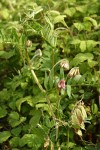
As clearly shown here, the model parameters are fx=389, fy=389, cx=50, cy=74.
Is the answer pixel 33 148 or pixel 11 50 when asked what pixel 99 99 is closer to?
pixel 33 148

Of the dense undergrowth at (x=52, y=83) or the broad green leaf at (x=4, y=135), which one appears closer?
the dense undergrowth at (x=52, y=83)


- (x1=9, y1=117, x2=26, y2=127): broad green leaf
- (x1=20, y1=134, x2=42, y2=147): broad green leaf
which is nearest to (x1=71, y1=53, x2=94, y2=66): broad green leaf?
(x1=9, y1=117, x2=26, y2=127): broad green leaf

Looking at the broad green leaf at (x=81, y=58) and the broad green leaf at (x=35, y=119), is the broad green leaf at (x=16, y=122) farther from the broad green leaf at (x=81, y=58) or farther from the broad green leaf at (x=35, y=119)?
the broad green leaf at (x=81, y=58)

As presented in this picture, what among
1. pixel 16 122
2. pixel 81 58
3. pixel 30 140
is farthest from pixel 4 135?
pixel 81 58

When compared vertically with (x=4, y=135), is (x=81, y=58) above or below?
above

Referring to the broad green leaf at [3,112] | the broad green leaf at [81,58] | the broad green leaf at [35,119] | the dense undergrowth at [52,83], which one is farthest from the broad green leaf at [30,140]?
the broad green leaf at [81,58]

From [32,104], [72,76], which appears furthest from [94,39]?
[72,76]

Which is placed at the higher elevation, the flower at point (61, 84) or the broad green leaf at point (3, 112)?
the flower at point (61, 84)

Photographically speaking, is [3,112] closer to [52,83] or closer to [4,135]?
[4,135]
